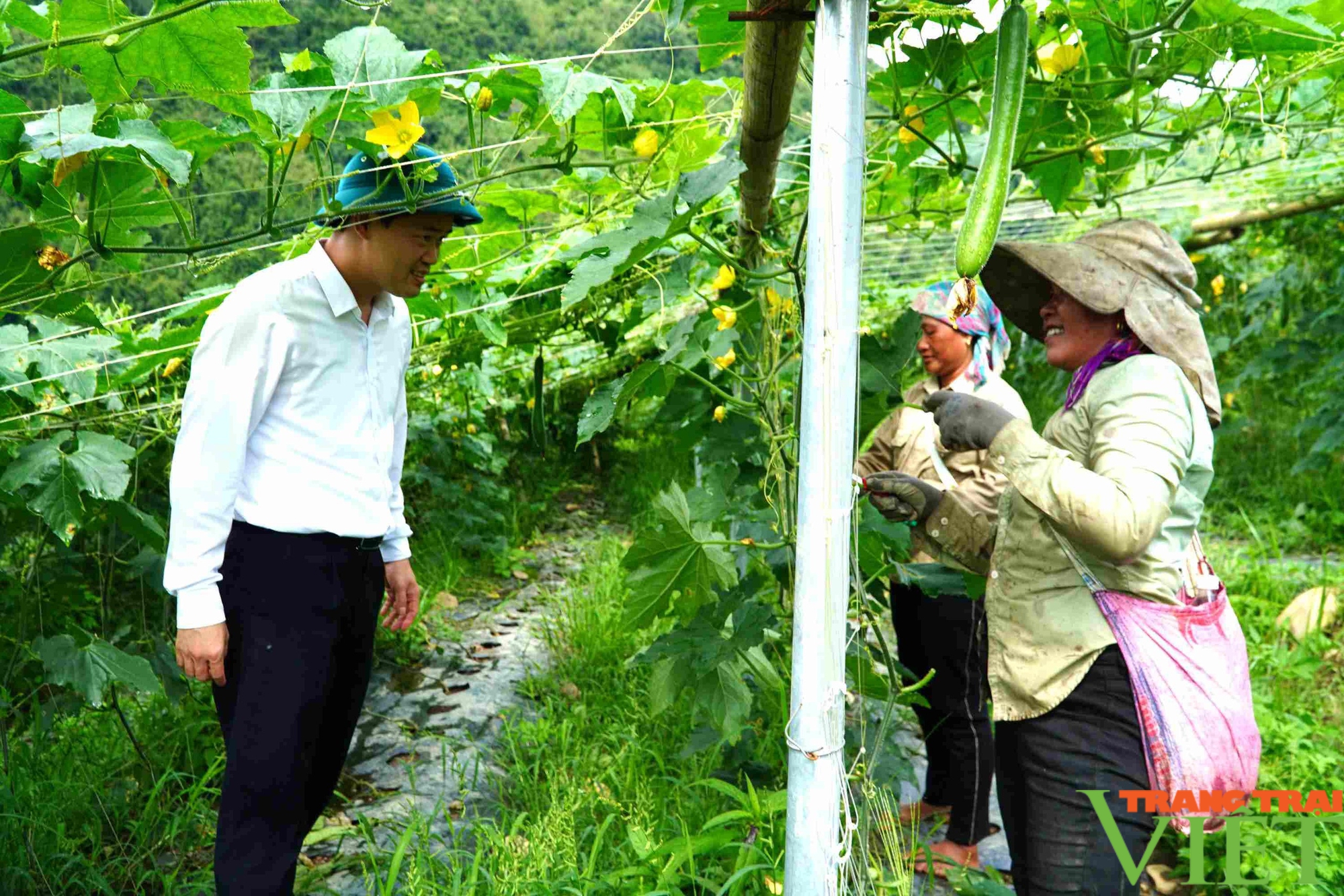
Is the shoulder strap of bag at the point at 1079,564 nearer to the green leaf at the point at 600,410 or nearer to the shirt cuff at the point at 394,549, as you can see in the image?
the green leaf at the point at 600,410

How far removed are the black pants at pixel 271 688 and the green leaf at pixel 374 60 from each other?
2.71ft

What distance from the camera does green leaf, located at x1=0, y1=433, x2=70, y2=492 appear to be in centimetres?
213

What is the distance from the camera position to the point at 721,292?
8.46ft

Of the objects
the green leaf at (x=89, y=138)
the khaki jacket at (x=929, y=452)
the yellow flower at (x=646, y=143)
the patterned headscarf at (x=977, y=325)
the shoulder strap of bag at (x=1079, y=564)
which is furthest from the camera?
the patterned headscarf at (x=977, y=325)

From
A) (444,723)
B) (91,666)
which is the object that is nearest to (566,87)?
(91,666)

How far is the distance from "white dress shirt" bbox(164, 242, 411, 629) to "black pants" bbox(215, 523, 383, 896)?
0.07 m

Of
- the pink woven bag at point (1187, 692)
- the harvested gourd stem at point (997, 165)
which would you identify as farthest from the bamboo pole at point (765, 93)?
the pink woven bag at point (1187, 692)

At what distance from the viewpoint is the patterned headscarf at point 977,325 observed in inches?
117

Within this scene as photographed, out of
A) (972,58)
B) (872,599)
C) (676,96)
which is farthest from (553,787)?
(972,58)

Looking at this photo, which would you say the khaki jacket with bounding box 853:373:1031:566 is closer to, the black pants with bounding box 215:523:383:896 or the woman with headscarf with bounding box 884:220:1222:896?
the woman with headscarf with bounding box 884:220:1222:896

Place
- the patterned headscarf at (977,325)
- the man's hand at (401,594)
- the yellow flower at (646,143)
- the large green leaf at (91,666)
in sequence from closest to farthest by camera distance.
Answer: the yellow flower at (646,143) < the large green leaf at (91,666) < the man's hand at (401,594) < the patterned headscarf at (977,325)

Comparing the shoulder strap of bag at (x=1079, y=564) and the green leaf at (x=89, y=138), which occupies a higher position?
the green leaf at (x=89, y=138)

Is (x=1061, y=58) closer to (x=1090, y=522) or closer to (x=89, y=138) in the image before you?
(x=1090, y=522)

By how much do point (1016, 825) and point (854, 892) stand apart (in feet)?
1.54
